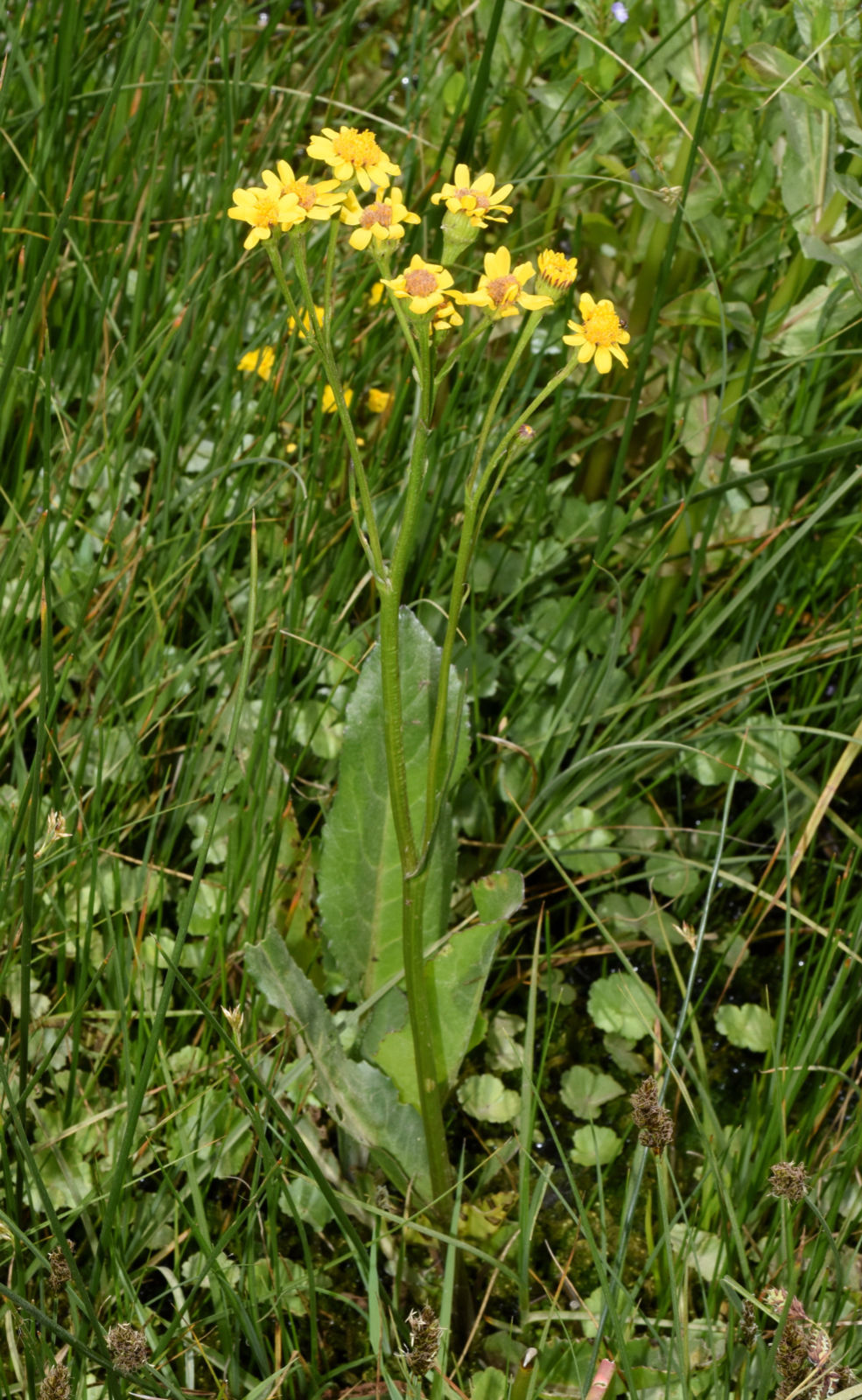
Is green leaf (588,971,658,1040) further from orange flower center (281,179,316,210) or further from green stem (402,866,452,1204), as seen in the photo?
orange flower center (281,179,316,210)

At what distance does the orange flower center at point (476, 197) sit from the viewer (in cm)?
99

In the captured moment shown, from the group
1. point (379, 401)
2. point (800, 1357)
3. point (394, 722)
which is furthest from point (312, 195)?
point (800, 1357)

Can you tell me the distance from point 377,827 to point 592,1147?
1.67ft

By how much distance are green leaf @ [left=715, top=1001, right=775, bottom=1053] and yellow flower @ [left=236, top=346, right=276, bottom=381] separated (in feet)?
3.64

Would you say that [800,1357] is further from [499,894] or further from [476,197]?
[476,197]

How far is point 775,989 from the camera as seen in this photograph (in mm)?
1691

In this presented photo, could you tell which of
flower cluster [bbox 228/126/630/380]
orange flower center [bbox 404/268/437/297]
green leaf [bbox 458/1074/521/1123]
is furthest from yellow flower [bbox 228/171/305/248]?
green leaf [bbox 458/1074/521/1123]

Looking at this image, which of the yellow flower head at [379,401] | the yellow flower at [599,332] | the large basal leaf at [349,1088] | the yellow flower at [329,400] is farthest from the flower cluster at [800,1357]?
the yellow flower head at [379,401]

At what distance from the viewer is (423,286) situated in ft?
3.05

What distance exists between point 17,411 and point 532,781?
0.98 m

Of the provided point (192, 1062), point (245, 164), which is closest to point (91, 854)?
point (192, 1062)

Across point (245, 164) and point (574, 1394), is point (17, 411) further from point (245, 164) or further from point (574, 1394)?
point (574, 1394)

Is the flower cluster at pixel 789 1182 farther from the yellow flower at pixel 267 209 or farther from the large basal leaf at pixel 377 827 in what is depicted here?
the yellow flower at pixel 267 209

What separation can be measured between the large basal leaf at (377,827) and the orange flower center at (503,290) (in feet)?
1.38
